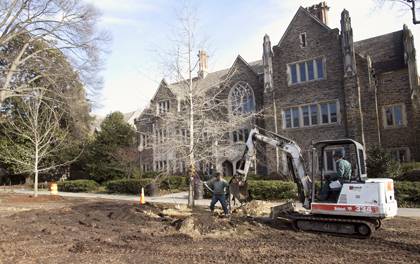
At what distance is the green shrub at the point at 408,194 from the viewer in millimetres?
15156

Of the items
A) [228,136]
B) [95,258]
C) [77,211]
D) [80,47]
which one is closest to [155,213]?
[77,211]

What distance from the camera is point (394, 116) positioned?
78.7ft

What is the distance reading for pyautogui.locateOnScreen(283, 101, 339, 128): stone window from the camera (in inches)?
1027

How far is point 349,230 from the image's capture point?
389 inches

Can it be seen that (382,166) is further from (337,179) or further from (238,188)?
(238,188)

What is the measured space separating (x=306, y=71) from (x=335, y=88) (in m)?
2.69

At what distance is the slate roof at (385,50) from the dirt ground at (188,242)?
15.5m

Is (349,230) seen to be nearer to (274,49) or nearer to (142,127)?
(274,49)

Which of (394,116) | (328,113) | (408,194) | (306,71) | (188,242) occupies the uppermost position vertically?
(306,71)

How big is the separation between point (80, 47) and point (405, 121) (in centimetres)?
2216

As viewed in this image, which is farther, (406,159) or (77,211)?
(406,159)

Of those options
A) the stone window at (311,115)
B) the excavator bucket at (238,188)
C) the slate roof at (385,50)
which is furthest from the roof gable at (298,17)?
the excavator bucket at (238,188)

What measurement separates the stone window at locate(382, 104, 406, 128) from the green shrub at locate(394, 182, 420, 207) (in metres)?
9.54

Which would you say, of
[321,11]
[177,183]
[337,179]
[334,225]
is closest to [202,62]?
[337,179]
